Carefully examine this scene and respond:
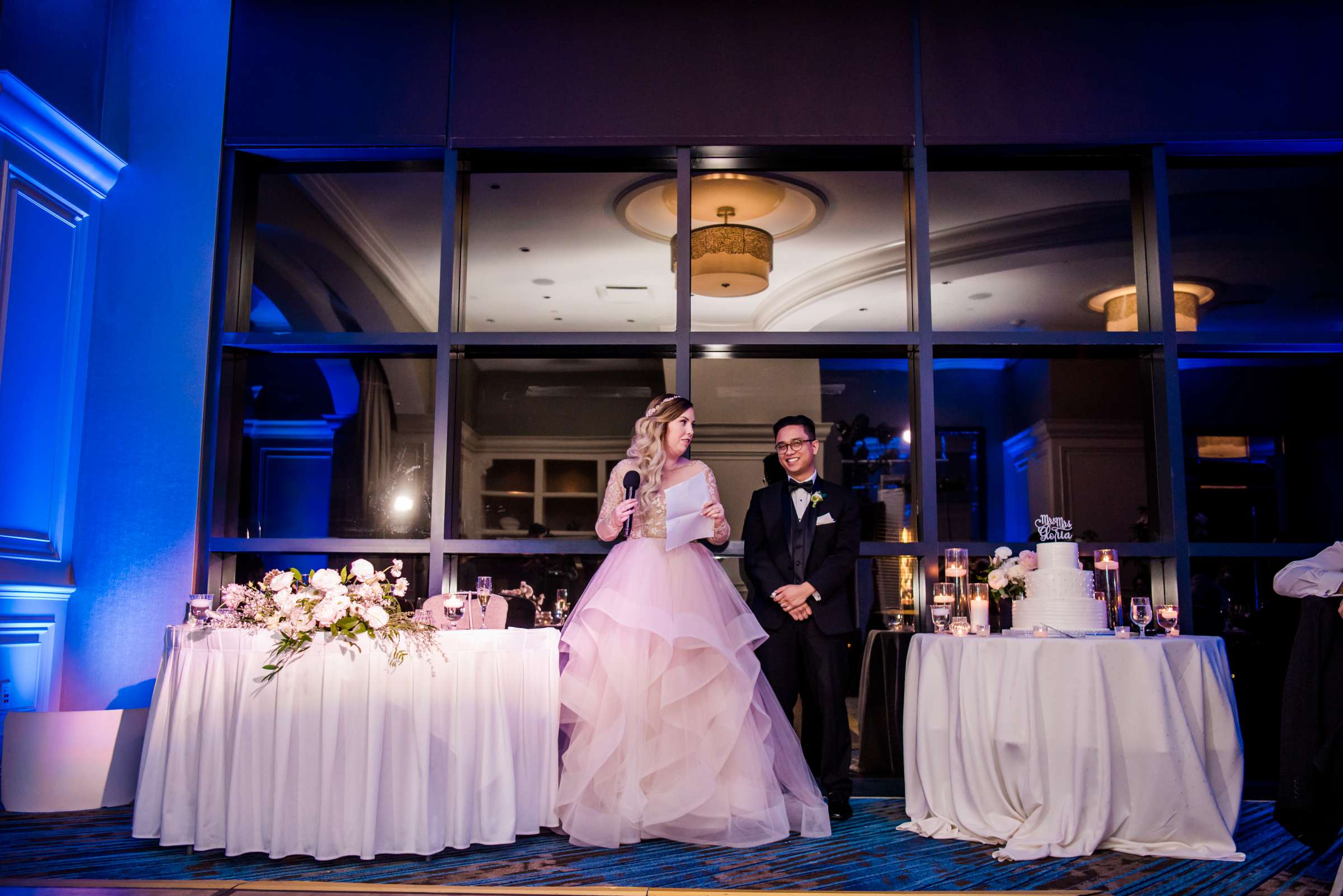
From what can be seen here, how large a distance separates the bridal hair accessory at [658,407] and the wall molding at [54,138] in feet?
9.84

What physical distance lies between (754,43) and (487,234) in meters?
1.75

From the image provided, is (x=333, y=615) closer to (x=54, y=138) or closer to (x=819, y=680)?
(x=819, y=680)

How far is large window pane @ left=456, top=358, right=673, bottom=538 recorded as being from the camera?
5117 mm

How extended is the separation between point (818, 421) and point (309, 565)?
2.74 meters

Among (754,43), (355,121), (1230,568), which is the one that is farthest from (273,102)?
(1230,568)

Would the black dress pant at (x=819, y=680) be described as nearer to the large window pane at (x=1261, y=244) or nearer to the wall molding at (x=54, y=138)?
the large window pane at (x=1261, y=244)

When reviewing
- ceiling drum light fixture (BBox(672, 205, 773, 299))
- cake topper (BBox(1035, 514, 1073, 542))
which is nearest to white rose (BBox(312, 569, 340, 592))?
ceiling drum light fixture (BBox(672, 205, 773, 299))

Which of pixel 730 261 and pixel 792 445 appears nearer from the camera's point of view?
pixel 792 445

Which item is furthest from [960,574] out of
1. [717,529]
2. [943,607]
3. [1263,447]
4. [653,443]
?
[1263,447]

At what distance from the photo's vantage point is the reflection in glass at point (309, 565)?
5.03 metres

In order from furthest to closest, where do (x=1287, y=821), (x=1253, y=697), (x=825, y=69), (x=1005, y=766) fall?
(x=825, y=69)
(x=1253, y=697)
(x=1005, y=766)
(x=1287, y=821)

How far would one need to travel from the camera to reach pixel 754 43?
5.23 meters

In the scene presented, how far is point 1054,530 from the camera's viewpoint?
4.27 metres

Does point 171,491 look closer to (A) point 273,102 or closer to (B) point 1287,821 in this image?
(A) point 273,102
